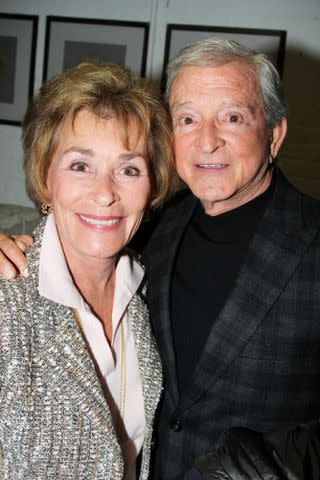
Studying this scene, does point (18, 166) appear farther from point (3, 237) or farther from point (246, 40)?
point (3, 237)

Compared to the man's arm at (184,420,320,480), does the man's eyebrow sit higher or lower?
higher

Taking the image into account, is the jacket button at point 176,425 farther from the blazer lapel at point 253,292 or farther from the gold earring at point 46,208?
the gold earring at point 46,208

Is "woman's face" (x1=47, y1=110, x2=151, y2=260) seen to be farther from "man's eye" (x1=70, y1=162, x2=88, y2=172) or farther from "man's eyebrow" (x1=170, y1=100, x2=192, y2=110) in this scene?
"man's eyebrow" (x1=170, y1=100, x2=192, y2=110)

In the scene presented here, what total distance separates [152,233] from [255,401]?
68 centimetres

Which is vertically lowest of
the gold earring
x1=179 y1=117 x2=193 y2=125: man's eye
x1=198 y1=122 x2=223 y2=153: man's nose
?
the gold earring

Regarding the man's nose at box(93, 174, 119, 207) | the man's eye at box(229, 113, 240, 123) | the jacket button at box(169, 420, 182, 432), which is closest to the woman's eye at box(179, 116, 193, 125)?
the man's eye at box(229, 113, 240, 123)

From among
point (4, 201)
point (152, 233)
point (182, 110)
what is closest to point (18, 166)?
point (4, 201)

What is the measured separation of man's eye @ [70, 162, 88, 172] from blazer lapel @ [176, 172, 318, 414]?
1.73 feet

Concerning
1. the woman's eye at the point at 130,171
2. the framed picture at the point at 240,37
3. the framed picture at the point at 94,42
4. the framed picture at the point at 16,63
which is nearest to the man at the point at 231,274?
the woman's eye at the point at 130,171

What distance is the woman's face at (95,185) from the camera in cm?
134

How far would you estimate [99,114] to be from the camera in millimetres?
1350

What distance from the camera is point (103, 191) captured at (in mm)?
1362

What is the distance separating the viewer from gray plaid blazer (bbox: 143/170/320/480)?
4.78 feet

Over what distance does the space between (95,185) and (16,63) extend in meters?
2.68
